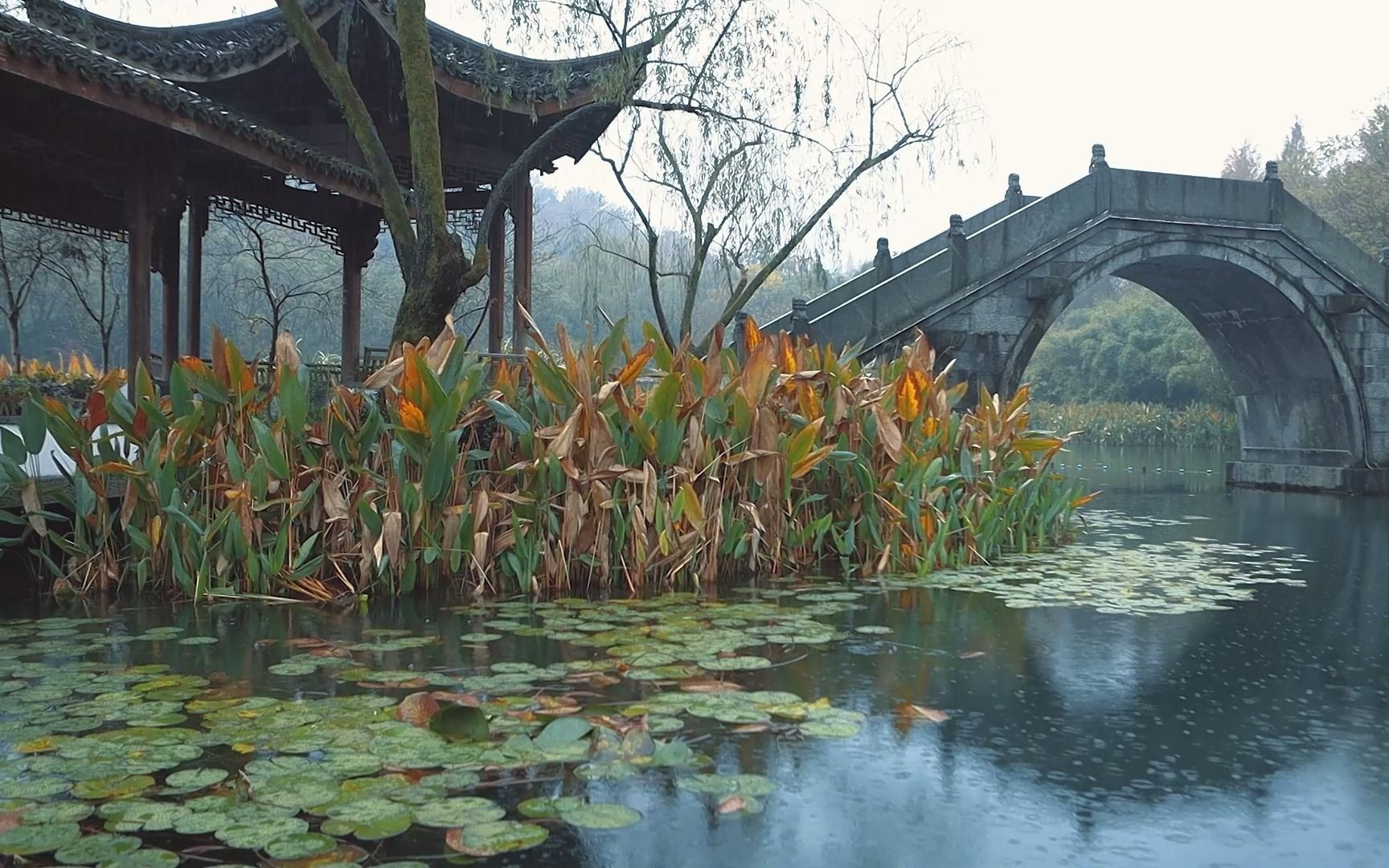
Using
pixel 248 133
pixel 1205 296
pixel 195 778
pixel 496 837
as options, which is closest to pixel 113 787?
pixel 195 778

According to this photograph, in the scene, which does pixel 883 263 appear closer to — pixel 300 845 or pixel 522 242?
pixel 522 242

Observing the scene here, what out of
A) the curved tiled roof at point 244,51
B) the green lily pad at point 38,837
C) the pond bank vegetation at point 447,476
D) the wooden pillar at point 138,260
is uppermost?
the curved tiled roof at point 244,51

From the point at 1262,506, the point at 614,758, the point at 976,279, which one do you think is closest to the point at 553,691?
the point at 614,758

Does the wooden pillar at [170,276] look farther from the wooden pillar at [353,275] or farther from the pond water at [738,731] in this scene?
the pond water at [738,731]

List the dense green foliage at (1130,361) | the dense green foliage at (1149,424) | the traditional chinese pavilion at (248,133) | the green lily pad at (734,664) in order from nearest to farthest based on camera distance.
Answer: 1. the green lily pad at (734,664)
2. the traditional chinese pavilion at (248,133)
3. the dense green foliage at (1149,424)
4. the dense green foliage at (1130,361)

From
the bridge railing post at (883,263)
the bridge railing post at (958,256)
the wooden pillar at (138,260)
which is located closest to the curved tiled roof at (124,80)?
the wooden pillar at (138,260)

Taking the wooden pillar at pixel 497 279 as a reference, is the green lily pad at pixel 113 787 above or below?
below

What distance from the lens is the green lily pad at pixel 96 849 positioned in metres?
2.18

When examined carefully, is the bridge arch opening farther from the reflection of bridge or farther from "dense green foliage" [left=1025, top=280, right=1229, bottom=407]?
"dense green foliage" [left=1025, top=280, right=1229, bottom=407]

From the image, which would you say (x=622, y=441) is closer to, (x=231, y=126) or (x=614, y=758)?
(x=614, y=758)

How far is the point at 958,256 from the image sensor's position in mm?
12805

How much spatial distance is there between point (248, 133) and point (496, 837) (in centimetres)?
627

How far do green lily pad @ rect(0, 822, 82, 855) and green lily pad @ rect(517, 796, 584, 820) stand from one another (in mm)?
864

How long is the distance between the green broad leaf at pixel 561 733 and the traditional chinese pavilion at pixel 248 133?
5166 mm
